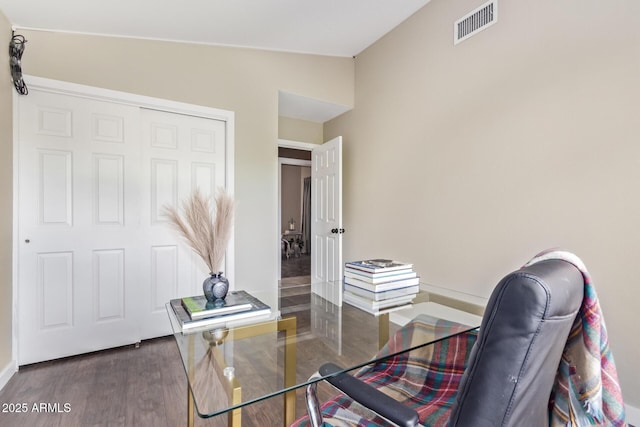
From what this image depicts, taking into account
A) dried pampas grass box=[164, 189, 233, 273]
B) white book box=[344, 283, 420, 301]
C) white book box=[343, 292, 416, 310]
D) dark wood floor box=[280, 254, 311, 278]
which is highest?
dried pampas grass box=[164, 189, 233, 273]

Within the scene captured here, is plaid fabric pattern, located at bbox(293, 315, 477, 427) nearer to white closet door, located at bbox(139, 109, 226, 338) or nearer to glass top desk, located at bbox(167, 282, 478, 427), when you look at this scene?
glass top desk, located at bbox(167, 282, 478, 427)

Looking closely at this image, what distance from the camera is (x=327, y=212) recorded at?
3.86 meters

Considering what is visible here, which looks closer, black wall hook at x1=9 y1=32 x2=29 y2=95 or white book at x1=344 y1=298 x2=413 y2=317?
white book at x1=344 y1=298 x2=413 y2=317

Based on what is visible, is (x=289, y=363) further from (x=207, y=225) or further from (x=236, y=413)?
(x=207, y=225)

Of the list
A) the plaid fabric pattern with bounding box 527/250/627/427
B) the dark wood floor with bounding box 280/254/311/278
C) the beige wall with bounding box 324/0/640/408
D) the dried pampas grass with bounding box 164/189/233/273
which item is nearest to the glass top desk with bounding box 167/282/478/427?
the dried pampas grass with bounding box 164/189/233/273

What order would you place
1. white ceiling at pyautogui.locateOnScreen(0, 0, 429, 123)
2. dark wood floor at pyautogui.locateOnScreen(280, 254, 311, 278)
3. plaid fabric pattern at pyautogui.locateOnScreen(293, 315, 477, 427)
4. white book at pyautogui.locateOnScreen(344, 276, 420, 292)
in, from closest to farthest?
plaid fabric pattern at pyautogui.locateOnScreen(293, 315, 477, 427) → white book at pyautogui.locateOnScreen(344, 276, 420, 292) → white ceiling at pyautogui.locateOnScreen(0, 0, 429, 123) → dark wood floor at pyautogui.locateOnScreen(280, 254, 311, 278)

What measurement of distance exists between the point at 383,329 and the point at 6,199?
8.11 ft

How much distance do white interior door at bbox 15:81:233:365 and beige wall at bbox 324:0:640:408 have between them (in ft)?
6.25

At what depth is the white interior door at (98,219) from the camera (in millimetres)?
2211

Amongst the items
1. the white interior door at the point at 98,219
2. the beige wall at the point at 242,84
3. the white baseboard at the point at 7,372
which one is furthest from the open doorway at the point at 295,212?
the white baseboard at the point at 7,372

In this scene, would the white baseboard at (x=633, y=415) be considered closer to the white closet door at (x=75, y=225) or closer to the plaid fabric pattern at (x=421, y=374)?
the plaid fabric pattern at (x=421, y=374)

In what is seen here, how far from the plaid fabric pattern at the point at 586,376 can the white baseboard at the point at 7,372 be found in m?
2.85

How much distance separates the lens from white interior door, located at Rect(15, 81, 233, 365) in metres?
2.21

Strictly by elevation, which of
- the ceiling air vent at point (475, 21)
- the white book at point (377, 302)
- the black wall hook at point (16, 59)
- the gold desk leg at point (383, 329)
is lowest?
the gold desk leg at point (383, 329)
